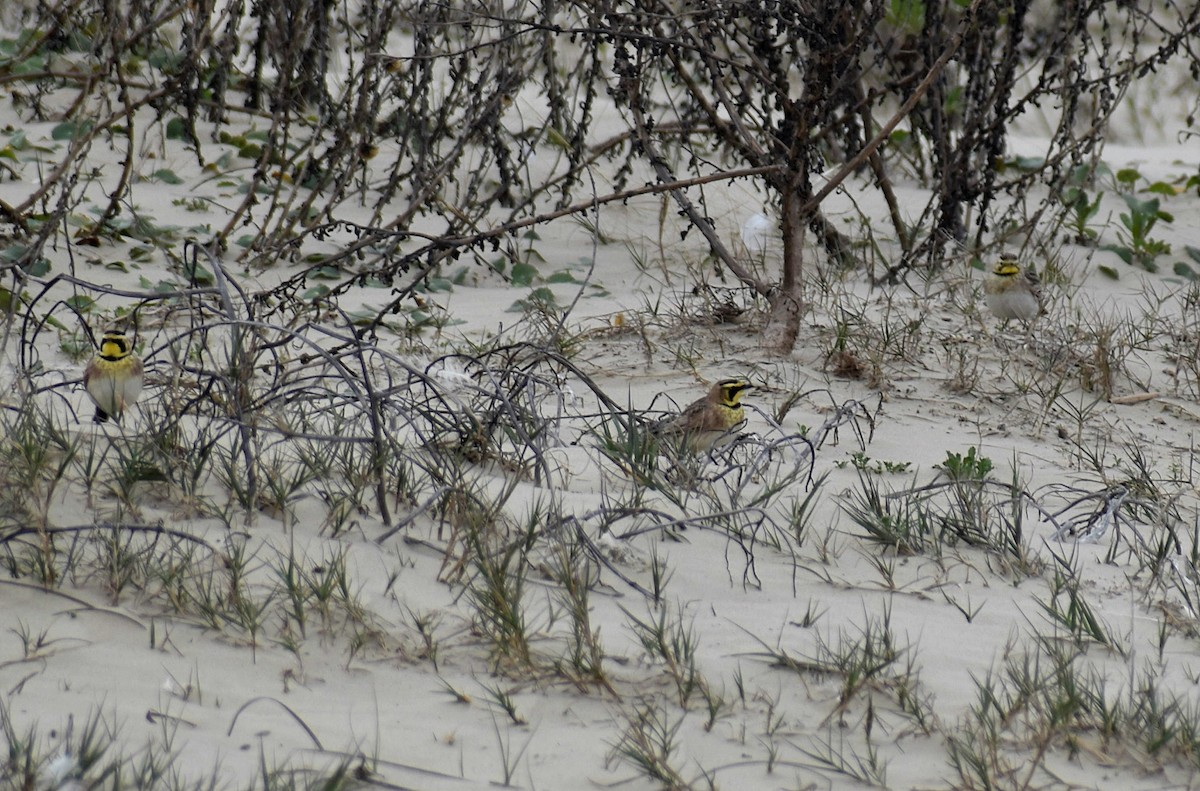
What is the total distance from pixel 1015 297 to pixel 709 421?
7.08 feet

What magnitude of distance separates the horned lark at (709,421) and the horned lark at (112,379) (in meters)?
1.51

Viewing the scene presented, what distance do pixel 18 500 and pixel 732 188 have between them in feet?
18.4

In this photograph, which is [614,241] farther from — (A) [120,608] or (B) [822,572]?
(A) [120,608]

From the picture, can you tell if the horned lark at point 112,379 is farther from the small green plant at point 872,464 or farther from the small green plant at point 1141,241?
the small green plant at point 1141,241

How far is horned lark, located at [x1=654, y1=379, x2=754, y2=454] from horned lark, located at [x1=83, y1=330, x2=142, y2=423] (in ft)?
4.95

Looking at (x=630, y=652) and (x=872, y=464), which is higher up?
(x=872, y=464)

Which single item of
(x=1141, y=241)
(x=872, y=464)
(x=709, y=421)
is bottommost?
(x=872, y=464)

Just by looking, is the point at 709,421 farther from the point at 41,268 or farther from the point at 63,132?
the point at 63,132

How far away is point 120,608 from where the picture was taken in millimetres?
2939

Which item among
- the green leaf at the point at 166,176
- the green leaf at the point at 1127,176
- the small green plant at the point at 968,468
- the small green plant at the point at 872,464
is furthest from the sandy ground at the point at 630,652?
the green leaf at the point at 1127,176

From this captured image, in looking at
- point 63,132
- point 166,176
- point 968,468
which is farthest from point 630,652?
point 63,132

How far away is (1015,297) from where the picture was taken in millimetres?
5770

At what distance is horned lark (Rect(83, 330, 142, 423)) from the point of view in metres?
3.91

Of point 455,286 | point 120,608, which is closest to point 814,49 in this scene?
point 455,286
